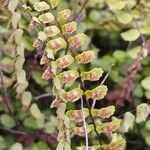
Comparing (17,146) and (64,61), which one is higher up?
(64,61)

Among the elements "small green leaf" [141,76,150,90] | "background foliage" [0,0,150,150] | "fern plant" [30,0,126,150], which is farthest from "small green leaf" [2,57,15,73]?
"small green leaf" [141,76,150,90]

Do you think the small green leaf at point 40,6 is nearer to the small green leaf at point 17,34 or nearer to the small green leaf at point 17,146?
the small green leaf at point 17,34

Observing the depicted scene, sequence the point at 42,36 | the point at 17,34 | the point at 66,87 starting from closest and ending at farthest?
the point at 42,36
the point at 17,34
the point at 66,87

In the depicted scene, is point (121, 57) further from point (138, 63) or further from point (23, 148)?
point (23, 148)

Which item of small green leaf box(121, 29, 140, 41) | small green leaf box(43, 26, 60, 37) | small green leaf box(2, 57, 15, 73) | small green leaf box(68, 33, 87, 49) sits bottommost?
small green leaf box(2, 57, 15, 73)

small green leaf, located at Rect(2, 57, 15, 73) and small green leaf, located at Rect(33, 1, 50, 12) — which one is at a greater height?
small green leaf, located at Rect(33, 1, 50, 12)

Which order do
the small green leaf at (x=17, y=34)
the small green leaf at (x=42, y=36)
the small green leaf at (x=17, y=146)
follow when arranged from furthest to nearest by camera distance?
1. the small green leaf at (x=17, y=146)
2. the small green leaf at (x=17, y=34)
3. the small green leaf at (x=42, y=36)

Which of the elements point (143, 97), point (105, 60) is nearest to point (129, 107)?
point (143, 97)

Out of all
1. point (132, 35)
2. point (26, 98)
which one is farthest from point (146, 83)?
point (26, 98)

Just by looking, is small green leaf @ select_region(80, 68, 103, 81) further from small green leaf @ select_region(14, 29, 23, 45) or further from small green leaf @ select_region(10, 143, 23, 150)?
small green leaf @ select_region(10, 143, 23, 150)

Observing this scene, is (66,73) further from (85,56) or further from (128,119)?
(128,119)

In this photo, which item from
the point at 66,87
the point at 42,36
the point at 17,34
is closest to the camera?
the point at 42,36

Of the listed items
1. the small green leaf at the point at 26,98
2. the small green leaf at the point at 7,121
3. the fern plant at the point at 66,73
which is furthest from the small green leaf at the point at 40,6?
the small green leaf at the point at 7,121
